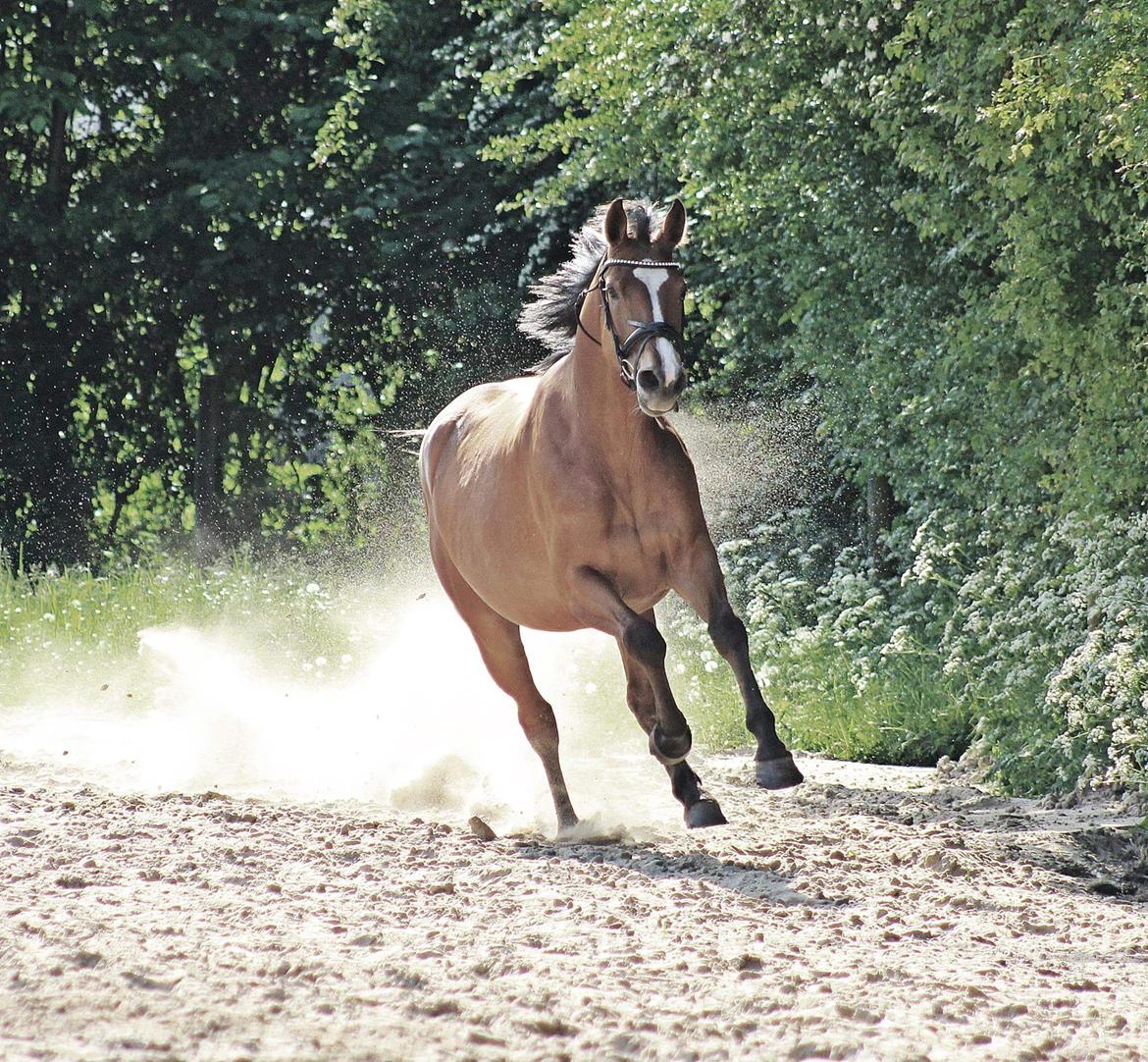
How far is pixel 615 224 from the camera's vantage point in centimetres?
613

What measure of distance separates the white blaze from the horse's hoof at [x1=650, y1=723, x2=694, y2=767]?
1.26 metres

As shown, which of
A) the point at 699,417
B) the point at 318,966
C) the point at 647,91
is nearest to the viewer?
the point at 318,966

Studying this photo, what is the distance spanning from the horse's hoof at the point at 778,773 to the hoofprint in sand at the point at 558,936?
305 mm

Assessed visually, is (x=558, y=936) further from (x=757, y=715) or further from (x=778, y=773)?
(x=757, y=715)

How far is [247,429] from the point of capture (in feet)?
53.4

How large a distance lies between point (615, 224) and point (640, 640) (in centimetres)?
→ 151

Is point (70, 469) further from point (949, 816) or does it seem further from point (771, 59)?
point (949, 816)

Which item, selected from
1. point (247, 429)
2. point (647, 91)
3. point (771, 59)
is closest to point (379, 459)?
point (247, 429)

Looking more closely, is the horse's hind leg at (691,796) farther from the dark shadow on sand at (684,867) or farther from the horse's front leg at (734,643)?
the horse's front leg at (734,643)

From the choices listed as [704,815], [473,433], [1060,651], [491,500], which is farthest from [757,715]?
[473,433]

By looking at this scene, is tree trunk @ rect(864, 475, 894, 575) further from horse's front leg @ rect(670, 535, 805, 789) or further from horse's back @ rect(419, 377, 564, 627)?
horse's front leg @ rect(670, 535, 805, 789)

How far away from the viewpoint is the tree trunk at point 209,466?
52.6 feet

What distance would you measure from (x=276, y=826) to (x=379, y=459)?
973 centimetres

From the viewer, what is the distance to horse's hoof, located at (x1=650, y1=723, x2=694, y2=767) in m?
5.96
